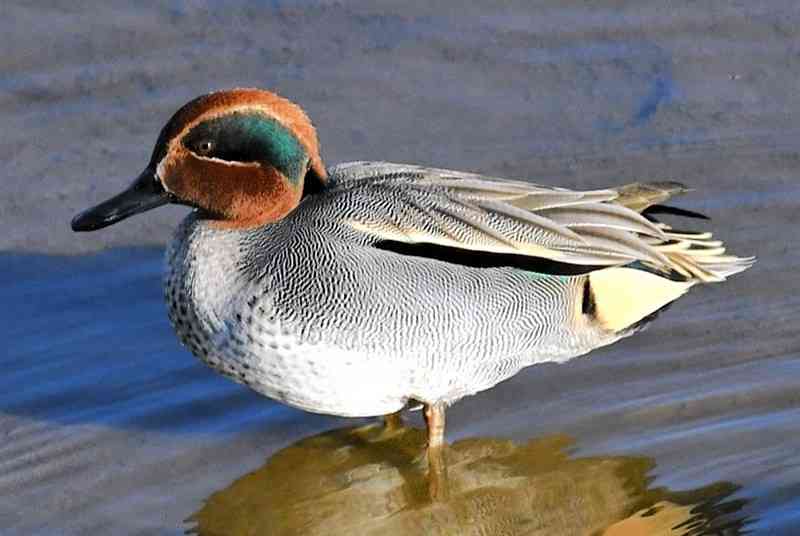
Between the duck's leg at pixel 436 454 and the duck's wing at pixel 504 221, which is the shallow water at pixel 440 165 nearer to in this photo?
the duck's leg at pixel 436 454

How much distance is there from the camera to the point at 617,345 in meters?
6.41

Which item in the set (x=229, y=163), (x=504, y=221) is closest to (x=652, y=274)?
(x=504, y=221)

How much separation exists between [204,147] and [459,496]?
1.49 meters

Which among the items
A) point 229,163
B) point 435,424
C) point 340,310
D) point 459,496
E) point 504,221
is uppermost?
point 229,163

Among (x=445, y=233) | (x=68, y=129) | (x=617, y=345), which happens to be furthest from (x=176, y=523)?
(x=68, y=129)

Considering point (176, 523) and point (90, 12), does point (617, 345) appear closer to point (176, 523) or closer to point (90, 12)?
point (176, 523)

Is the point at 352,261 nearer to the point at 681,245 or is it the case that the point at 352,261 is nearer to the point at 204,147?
the point at 204,147

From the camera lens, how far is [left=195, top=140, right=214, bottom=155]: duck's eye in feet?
17.7

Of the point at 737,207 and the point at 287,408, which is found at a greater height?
the point at 737,207

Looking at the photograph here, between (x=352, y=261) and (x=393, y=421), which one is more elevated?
(x=352, y=261)

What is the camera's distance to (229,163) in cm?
545

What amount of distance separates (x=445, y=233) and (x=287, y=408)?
3.55ft

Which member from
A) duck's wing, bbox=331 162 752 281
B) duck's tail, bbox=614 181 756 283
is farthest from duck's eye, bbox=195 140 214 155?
duck's tail, bbox=614 181 756 283

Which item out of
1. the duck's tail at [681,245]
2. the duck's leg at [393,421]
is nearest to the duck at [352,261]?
the duck's tail at [681,245]
